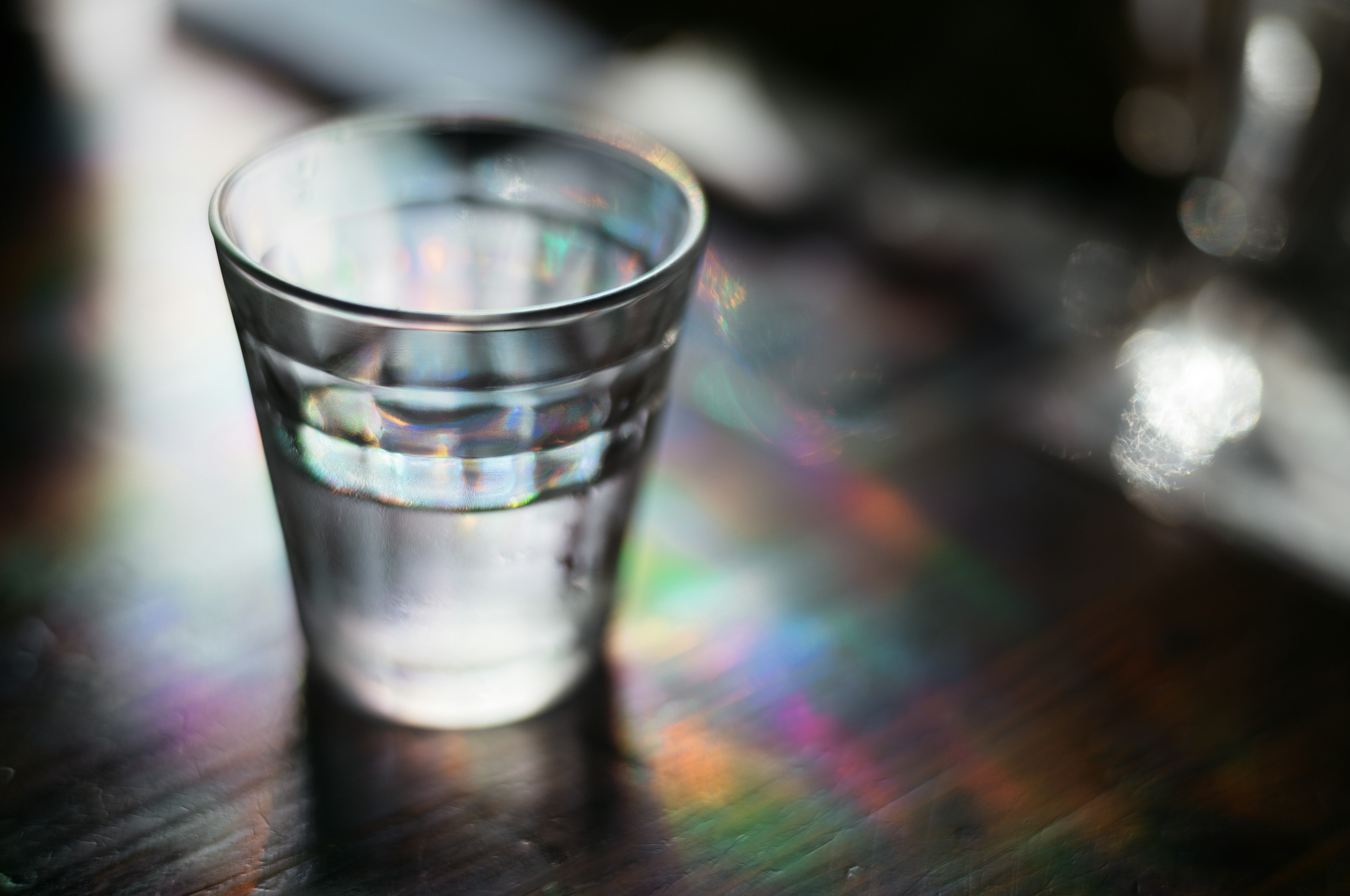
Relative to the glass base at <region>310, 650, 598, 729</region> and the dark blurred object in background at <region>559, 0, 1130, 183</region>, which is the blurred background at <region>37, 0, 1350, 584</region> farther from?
the glass base at <region>310, 650, 598, 729</region>

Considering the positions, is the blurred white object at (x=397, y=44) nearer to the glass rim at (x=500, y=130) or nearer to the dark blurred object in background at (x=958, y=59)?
the dark blurred object in background at (x=958, y=59)

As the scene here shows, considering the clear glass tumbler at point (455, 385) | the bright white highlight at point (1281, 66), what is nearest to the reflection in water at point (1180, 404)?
the bright white highlight at point (1281, 66)

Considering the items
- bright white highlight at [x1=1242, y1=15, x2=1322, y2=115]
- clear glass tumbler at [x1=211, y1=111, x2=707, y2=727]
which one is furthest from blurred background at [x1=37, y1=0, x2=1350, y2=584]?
clear glass tumbler at [x1=211, y1=111, x2=707, y2=727]

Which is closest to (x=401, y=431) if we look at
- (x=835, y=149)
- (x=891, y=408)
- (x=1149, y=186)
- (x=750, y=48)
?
(x=891, y=408)

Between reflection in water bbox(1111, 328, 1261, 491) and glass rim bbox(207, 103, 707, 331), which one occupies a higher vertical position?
glass rim bbox(207, 103, 707, 331)

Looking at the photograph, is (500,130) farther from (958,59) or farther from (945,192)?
(958,59)

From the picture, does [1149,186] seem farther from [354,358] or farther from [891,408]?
[354,358]
